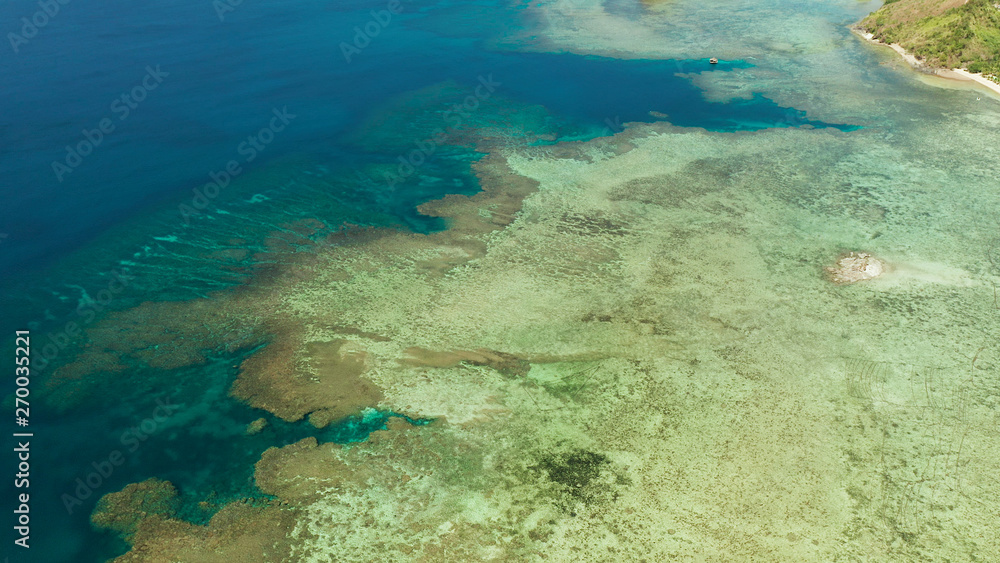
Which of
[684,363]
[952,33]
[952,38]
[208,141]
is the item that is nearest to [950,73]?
[952,38]

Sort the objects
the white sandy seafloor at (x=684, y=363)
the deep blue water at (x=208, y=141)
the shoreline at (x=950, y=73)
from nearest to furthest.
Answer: the white sandy seafloor at (x=684, y=363) → the deep blue water at (x=208, y=141) → the shoreline at (x=950, y=73)

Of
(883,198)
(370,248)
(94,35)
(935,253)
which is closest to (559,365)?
(370,248)

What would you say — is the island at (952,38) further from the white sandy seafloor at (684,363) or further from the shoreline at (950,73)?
the white sandy seafloor at (684,363)

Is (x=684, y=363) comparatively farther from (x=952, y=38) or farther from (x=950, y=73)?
(x=952, y=38)

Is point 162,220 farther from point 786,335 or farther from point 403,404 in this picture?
point 786,335

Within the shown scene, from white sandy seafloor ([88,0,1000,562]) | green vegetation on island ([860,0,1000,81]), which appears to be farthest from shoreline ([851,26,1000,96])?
white sandy seafloor ([88,0,1000,562])

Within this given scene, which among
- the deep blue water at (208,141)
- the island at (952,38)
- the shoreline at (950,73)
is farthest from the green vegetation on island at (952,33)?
the deep blue water at (208,141)

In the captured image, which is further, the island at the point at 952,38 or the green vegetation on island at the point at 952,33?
the green vegetation on island at the point at 952,33
